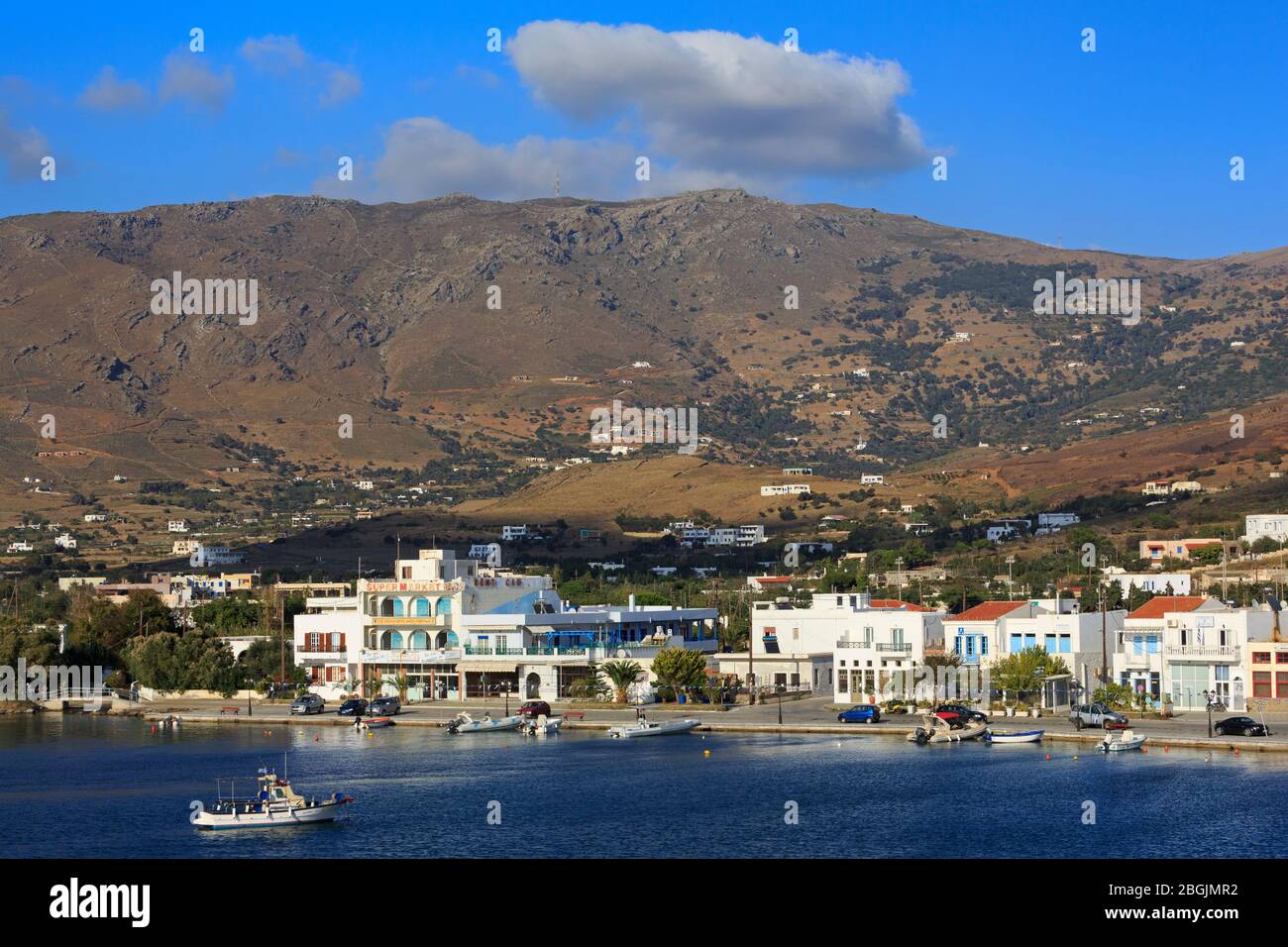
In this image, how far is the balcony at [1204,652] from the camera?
208 feet

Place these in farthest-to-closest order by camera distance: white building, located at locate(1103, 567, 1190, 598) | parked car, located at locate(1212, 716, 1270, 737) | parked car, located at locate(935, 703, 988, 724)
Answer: white building, located at locate(1103, 567, 1190, 598) < parked car, located at locate(935, 703, 988, 724) < parked car, located at locate(1212, 716, 1270, 737)

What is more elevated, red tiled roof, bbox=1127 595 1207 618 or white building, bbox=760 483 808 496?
white building, bbox=760 483 808 496

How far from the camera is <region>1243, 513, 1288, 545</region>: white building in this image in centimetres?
11206

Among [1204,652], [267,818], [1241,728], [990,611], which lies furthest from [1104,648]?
[267,818]

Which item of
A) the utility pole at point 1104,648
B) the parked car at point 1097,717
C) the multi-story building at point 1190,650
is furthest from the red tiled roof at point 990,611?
the parked car at point 1097,717

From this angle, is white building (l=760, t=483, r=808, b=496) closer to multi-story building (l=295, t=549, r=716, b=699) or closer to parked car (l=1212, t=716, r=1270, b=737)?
multi-story building (l=295, t=549, r=716, b=699)

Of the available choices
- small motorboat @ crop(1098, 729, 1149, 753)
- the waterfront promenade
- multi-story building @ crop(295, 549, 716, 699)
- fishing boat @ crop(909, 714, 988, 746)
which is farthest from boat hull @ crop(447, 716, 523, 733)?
small motorboat @ crop(1098, 729, 1149, 753)

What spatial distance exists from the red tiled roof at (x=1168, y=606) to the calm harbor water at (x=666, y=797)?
11.8 m

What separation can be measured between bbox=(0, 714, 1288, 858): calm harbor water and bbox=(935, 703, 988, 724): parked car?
3.29 m

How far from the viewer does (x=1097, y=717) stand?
60.6 metres

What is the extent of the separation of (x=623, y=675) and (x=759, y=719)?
10.1m

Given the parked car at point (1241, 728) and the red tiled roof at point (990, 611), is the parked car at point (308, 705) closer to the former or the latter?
the red tiled roof at point (990, 611)

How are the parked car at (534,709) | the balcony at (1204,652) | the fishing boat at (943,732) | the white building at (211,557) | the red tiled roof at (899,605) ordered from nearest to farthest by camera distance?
the fishing boat at (943,732), the balcony at (1204,652), the parked car at (534,709), the red tiled roof at (899,605), the white building at (211,557)

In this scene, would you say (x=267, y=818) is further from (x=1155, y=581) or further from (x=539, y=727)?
(x=1155, y=581)
